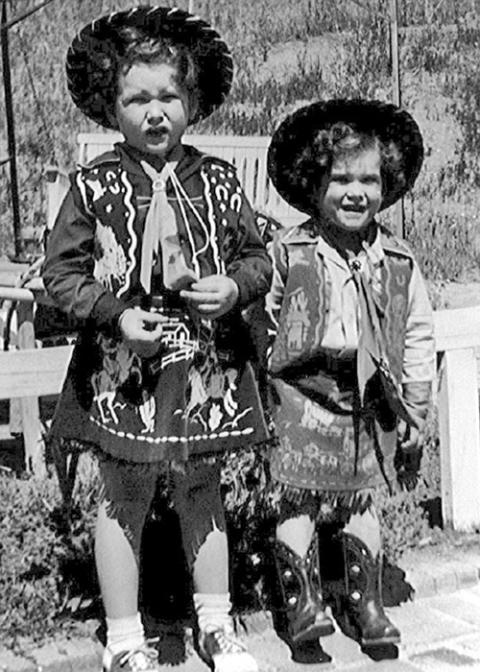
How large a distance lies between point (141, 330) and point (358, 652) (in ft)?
3.62

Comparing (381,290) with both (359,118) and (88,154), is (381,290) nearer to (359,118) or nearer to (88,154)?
(359,118)

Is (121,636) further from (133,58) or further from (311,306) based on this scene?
(133,58)

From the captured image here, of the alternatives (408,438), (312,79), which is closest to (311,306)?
(408,438)

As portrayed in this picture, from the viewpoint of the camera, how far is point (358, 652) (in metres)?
3.23

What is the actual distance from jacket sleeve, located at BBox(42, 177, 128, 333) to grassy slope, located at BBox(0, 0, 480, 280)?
613cm

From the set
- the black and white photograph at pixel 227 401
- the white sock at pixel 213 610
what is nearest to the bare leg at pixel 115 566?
the black and white photograph at pixel 227 401

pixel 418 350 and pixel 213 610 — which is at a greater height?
pixel 418 350

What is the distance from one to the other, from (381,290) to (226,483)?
92 centimetres

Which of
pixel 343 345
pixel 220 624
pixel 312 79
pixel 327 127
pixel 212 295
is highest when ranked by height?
pixel 312 79

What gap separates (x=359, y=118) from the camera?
3111mm

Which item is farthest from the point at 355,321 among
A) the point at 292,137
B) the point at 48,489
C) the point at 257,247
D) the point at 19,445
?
the point at 19,445

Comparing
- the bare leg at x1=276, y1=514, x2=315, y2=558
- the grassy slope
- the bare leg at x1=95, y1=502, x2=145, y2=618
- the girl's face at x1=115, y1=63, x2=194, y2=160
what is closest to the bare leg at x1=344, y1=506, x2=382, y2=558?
the bare leg at x1=276, y1=514, x2=315, y2=558

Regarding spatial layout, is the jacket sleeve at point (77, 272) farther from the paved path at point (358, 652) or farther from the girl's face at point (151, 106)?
the paved path at point (358, 652)

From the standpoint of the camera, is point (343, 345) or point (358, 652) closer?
point (343, 345)
